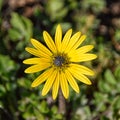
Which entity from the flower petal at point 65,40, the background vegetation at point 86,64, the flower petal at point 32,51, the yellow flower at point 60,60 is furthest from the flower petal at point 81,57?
the background vegetation at point 86,64

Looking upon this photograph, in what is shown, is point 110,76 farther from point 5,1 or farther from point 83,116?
point 5,1

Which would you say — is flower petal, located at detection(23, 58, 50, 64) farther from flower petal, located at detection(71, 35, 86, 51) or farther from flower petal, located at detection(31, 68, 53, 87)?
flower petal, located at detection(71, 35, 86, 51)

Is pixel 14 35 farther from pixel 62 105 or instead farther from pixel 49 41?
pixel 49 41

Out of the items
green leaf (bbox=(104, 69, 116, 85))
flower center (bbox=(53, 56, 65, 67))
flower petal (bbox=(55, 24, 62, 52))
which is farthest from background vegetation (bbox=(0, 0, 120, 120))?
flower petal (bbox=(55, 24, 62, 52))

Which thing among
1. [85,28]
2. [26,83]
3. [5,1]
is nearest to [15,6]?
[5,1]

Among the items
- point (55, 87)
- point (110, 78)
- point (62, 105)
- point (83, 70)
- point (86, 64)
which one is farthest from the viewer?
point (86, 64)

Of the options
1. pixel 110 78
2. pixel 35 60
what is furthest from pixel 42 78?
pixel 110 78

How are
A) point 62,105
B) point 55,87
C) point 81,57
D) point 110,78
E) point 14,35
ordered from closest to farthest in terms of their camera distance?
point 55,87 < point 81,57 < point 62,105 < point 110,78 < point 14,35

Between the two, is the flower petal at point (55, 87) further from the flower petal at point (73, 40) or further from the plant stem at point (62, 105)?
the plant stem at point (62, 105)
